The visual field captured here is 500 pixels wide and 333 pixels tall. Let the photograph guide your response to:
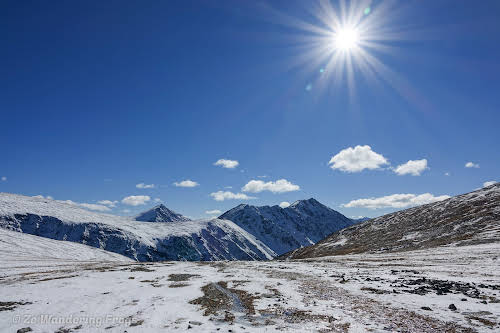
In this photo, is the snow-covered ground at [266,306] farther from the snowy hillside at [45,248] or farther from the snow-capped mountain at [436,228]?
the snowy hillside at [45,248]

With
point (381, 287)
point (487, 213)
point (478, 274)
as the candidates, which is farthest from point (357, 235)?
point (381, 287)

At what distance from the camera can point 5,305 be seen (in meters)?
20.0

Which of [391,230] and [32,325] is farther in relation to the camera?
[391,230]

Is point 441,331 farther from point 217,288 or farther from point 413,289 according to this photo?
point 217,288

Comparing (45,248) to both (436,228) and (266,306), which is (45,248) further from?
(436,228)

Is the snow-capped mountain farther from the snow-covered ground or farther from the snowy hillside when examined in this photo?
the snowy hillside

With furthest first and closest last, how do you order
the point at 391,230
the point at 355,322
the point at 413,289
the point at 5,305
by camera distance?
the point at 391,230 < the point at 413,289 < the point at 5,305 < the point at 355,322

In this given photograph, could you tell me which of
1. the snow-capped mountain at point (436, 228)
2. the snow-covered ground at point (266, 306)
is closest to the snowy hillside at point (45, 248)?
the snow-capped mountain at point (436, 228)

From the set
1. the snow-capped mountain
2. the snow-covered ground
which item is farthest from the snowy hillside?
the snow-covered ground

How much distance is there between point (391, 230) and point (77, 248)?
541 ft

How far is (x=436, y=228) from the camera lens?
91.2 metres

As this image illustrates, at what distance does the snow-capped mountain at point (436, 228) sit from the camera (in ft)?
235

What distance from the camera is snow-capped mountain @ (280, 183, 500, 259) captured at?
71.6 meters

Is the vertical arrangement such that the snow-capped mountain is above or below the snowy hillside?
above
